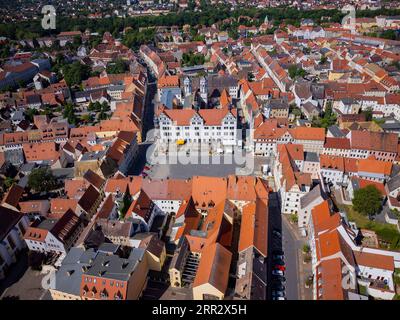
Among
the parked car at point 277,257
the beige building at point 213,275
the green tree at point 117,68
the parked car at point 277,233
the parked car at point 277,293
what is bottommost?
the parked car at point 277,293

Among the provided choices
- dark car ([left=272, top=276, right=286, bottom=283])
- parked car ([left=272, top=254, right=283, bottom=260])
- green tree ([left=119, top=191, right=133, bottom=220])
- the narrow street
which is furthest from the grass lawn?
green tree ([left=119, top=191, right=133, bottom=220])

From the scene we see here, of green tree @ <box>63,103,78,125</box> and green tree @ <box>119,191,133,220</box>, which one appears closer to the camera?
green tree @ <box>119,191,133,220</box>

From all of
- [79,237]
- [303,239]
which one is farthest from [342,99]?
[79,237]

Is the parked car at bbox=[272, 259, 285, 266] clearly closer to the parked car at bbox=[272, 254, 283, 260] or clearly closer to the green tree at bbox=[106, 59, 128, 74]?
the parked car at bbox=[272, 254, 283, 260]

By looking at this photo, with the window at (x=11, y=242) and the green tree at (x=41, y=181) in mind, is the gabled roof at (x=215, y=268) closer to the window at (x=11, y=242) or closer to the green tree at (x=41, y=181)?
the window at (x=11, y=242)

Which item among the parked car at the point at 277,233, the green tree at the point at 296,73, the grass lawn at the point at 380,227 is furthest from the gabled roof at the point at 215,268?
the green tree at the point at 296,73

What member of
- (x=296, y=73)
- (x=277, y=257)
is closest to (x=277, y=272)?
(x=277, y=257)

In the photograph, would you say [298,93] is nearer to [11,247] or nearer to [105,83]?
[105,83]

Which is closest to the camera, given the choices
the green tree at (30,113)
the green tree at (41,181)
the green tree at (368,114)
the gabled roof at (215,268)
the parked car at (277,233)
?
the gabled roof at (215,268)

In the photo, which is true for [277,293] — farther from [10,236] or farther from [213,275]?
[10,236]
